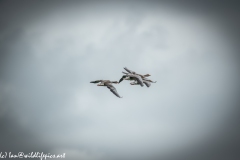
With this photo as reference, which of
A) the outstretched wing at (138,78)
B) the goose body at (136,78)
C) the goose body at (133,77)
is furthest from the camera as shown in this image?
the goose body at (136,78)

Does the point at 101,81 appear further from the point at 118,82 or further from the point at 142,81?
the point at 142,81

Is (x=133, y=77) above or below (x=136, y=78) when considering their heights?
above

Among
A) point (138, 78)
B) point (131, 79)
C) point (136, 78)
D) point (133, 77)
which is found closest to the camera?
point (138, 78)

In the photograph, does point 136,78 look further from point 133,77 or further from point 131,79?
point 131,79

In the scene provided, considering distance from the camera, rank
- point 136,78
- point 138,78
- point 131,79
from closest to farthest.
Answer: point 138,78
point 136,78
point 131,79

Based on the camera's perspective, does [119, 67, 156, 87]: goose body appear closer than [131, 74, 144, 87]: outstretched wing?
No

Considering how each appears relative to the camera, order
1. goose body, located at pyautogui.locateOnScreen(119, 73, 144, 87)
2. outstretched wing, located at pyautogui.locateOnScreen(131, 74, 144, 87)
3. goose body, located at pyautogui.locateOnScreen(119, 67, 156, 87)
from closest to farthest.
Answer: outstretched wing, located at pyautogui.locateOnScreen(131, 74, 144, 87), goose body, located at pyautogui.locateOnScreen(119, 73, 144, 87), goose body, located at pyautogui.locateOnScreen(119, 67, 156, 87)

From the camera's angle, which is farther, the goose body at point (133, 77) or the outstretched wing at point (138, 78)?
the goose body at point (133, 77)

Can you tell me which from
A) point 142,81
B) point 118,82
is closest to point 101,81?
point 118,82

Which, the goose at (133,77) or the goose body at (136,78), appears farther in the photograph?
the goose body at (136,78)

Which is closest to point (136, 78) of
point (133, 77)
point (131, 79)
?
point (133, 77)

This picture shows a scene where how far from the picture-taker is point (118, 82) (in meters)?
120

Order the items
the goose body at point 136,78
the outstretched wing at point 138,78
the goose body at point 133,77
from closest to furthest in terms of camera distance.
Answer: the outstretched wing at point 138,78, the goose body at point 133,77, the goose body at point 136,78

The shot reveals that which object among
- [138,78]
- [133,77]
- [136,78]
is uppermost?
[133,77]
